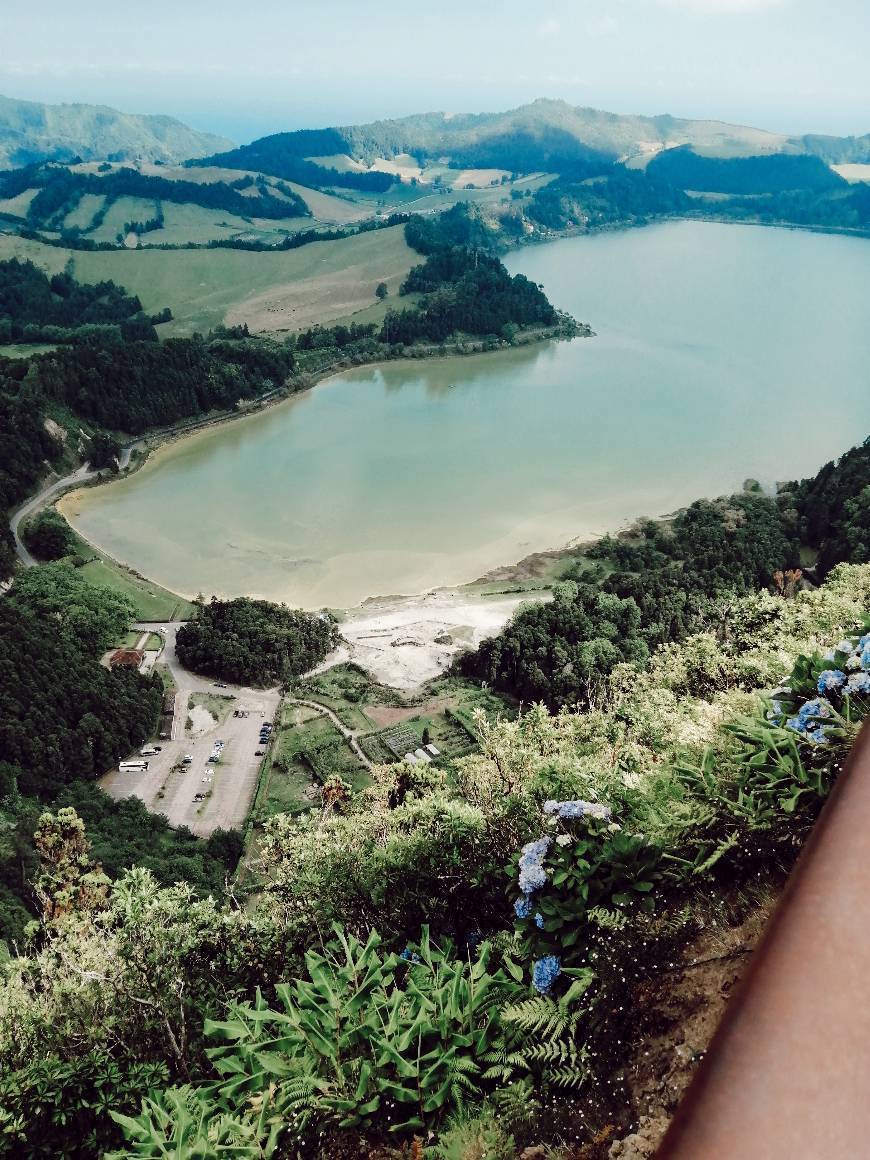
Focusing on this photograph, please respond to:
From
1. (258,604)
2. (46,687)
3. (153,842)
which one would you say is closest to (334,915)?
(153,842)

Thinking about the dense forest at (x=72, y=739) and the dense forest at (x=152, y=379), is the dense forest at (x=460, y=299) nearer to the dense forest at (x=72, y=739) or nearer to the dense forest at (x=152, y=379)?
the dense forest at (x=152, y=379)

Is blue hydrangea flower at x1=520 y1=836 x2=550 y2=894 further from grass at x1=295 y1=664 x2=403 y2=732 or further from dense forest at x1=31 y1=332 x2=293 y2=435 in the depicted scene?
dense forest at x1=31 y1=332 x2=293 y2=435

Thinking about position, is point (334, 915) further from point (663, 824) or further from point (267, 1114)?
point (663, 824)

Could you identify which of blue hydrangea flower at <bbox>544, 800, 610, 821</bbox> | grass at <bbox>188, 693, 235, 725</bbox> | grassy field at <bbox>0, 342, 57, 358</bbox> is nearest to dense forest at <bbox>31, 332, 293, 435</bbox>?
grassy field at <bbox>0, 342, 57, 358</bbox>

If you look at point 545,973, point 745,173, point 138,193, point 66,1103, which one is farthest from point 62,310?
point 745,173

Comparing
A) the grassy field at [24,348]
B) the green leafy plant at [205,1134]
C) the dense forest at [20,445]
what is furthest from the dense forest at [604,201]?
the green leafy plant at [205,1134]

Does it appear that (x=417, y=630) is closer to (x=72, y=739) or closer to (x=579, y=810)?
(x=72, y=739)
